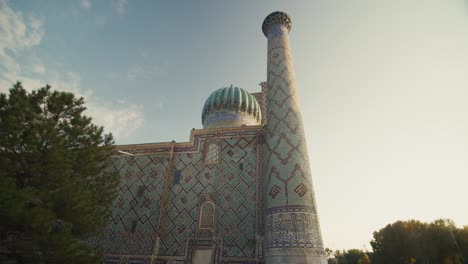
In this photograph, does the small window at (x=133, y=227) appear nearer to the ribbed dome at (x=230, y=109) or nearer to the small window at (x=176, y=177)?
the small window at (x=176, y=177)

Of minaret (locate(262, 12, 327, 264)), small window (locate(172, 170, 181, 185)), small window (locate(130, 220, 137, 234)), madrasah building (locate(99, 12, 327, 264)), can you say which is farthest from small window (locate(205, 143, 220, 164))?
small window (locate(130, 220, 137, 234))

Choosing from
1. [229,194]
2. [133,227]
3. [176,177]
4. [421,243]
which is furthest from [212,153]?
[421,243]

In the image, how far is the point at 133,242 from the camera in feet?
26.1

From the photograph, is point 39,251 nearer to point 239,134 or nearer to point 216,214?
point 216,214

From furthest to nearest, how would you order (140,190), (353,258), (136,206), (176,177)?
1. (353,258)
2. (140,190)
3. (176,177)
4. (136,206)

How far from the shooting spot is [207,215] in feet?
25.7

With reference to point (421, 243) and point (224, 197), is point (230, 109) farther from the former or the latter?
point (421, 243)

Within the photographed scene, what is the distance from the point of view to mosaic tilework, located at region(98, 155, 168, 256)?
794 cm

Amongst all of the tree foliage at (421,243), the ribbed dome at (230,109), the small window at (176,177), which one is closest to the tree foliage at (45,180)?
Answer: the small window at (176,177)

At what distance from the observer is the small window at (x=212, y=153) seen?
348 inches

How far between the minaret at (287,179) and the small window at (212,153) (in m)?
2.13

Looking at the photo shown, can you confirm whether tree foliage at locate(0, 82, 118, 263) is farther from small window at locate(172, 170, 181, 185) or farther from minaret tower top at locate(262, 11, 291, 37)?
minaret tower top at locate(262, 11, 291, 37)

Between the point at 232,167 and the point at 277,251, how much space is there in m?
3.35

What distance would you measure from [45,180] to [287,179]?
5.32 m
